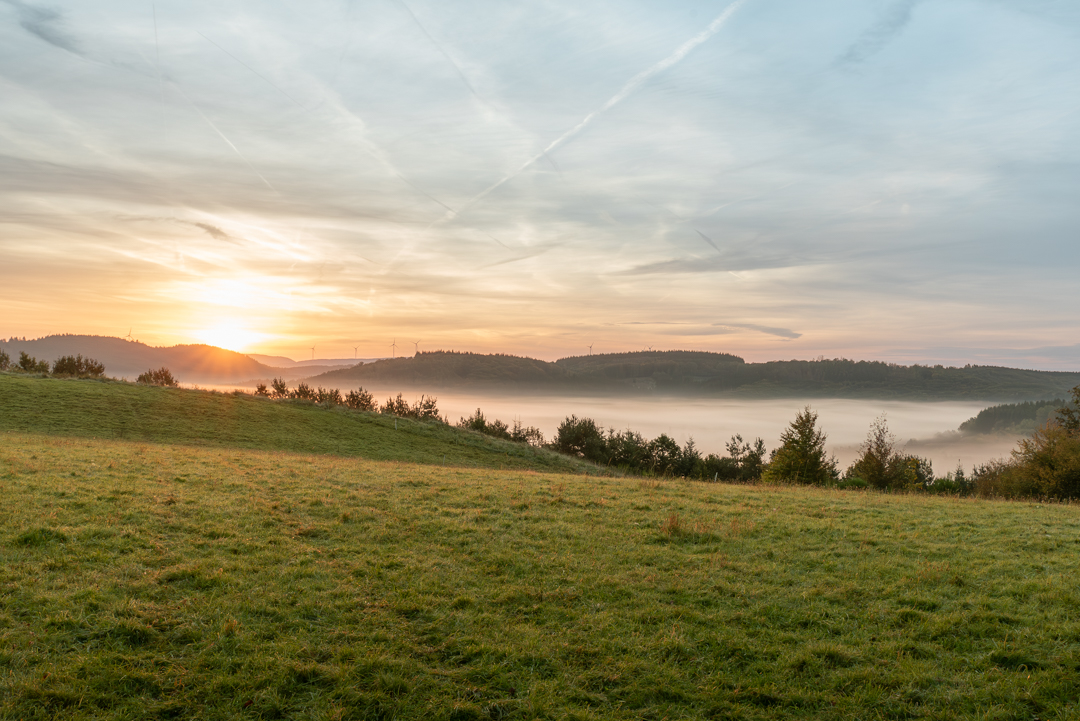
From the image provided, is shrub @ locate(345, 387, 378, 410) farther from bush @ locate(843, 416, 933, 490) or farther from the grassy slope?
bush @ locate(843, 416, 933, 490)

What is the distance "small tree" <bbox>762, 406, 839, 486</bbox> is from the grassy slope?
61.5ft

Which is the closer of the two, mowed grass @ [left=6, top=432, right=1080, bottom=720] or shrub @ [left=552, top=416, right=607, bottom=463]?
mowed grass @ [left=6, top=432, right=1080, bottom=720]

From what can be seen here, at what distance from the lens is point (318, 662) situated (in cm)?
715

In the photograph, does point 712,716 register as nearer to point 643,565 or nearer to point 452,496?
point 643,565

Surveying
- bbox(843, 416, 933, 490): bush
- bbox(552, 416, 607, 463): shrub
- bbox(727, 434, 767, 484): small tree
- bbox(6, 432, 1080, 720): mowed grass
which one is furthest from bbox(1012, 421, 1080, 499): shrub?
bbox(552, 416, 607, 463): shrub

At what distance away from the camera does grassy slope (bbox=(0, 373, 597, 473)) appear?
39.0 m

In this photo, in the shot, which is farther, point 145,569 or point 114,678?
point 145,569

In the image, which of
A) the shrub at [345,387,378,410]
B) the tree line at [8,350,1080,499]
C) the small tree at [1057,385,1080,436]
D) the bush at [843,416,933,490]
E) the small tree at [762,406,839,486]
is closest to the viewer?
the tree line at [8,350,1080,499]

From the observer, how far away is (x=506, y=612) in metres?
8.84

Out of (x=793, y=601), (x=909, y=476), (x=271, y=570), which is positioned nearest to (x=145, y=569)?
(x=271, y=570)

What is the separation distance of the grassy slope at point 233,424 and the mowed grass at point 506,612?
2786 cm

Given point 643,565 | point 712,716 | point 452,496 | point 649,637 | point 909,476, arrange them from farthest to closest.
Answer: point 909,476
point 452,496
point 643,565
point 649,637
point 712,716

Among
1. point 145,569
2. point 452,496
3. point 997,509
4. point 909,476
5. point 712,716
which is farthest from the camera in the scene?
point 909,476

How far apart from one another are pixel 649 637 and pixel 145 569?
850cm
